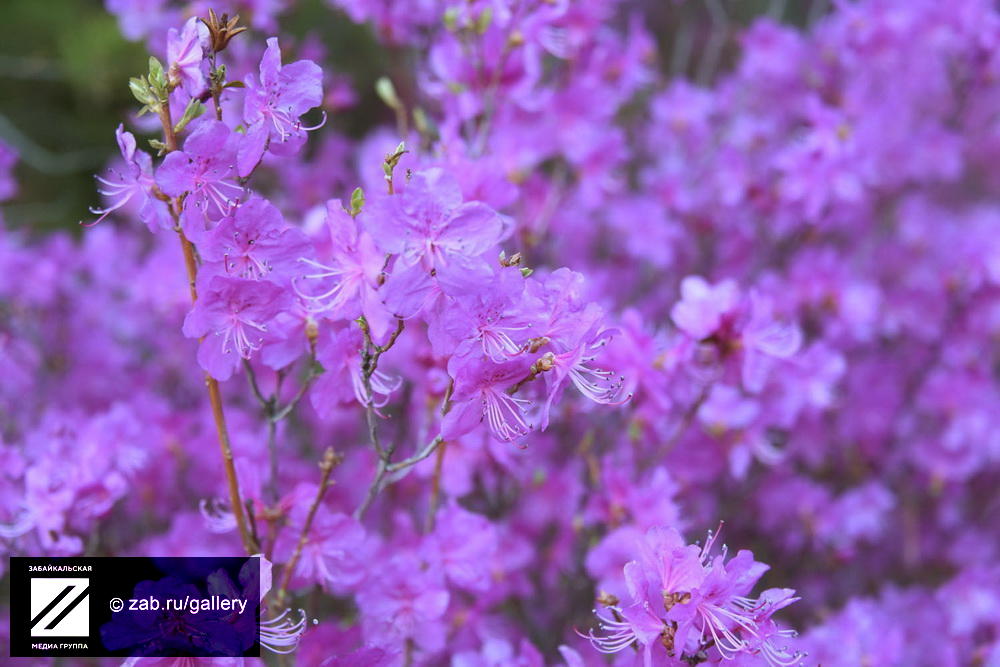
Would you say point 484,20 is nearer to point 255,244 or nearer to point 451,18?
point 451,18

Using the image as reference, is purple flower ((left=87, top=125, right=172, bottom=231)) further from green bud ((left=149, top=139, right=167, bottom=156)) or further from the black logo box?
the black logo box

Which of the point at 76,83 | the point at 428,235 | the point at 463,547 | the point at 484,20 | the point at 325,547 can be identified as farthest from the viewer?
the point at 76,83

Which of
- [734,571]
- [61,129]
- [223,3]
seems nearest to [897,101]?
[223,3]

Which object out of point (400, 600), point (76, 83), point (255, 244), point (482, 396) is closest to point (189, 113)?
point (255, 244)

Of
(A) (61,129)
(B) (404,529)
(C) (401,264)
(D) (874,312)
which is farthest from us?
(A) (61,129)

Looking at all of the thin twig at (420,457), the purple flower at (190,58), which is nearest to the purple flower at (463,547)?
the thin twig at (420,457)

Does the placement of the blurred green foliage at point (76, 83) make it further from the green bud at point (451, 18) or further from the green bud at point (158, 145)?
the green bud at point (158, 145)

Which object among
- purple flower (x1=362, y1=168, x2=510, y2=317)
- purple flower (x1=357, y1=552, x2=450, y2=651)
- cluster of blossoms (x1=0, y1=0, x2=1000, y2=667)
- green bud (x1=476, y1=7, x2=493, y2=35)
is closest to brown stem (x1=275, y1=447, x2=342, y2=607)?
cluster of blossoms (x1=0, y1=0, x2=1000, y2=667)

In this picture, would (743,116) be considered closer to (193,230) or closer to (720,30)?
(720,30)
